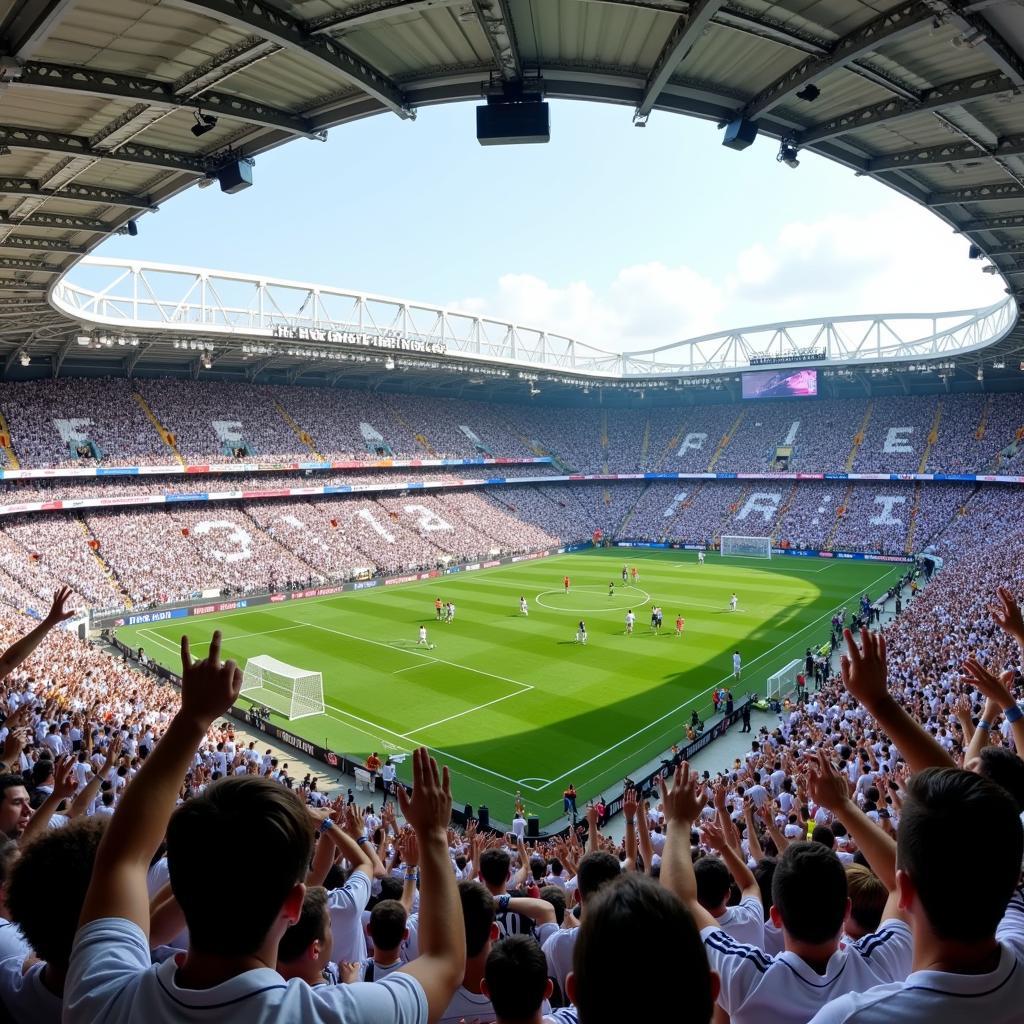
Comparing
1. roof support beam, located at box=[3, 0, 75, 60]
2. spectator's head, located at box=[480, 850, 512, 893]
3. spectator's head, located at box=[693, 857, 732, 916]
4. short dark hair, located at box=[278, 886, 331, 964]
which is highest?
roof support beam, located at box=[3, 0, 75, 60]

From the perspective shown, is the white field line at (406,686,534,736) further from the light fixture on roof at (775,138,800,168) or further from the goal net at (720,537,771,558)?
the goal net at (720,537,771,558)

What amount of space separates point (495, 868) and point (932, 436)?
62171 millimetres

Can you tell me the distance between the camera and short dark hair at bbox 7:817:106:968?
2.70m

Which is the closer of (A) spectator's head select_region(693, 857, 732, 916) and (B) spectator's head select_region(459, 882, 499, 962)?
(B) spectator's head select_region(459, 882, 499, 962)

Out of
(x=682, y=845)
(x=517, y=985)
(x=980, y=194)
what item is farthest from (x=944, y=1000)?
(x=980, y=194)

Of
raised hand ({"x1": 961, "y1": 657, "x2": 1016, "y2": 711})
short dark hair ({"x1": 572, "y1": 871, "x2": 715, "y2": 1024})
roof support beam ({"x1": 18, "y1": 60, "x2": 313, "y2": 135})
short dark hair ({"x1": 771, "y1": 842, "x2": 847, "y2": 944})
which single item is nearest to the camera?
short dark hair ({"x1": 572, "y1": 871, "x2": 715, "y2": 1024})

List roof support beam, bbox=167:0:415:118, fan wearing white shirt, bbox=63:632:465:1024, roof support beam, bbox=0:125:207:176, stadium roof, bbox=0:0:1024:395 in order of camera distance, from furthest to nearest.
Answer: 1. roof support beam, bbox=0:125:207:176
2. stadium roof, bbox=0:0:1024:395
3. roof support beam, bbox=167:0:415:118
4. fan wearing white shirt, bbox=63:632:465:1024

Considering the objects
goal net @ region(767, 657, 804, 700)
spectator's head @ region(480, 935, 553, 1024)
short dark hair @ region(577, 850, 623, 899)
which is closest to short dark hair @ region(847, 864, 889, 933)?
short dark hair @ region(577, 850, 623, 899)

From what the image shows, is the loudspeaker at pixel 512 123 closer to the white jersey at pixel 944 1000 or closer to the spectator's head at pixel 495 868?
the spectator's head at pixel 495 868

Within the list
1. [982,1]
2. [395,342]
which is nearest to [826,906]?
[982,1]

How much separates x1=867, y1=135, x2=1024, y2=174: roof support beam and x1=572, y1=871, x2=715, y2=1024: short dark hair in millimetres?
17744

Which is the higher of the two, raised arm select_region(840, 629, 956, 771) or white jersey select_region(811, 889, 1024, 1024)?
raised arm select_region(840, 629, 956, 771)

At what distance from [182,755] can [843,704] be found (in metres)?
19.8

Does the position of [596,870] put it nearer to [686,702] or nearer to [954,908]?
[954,908]
